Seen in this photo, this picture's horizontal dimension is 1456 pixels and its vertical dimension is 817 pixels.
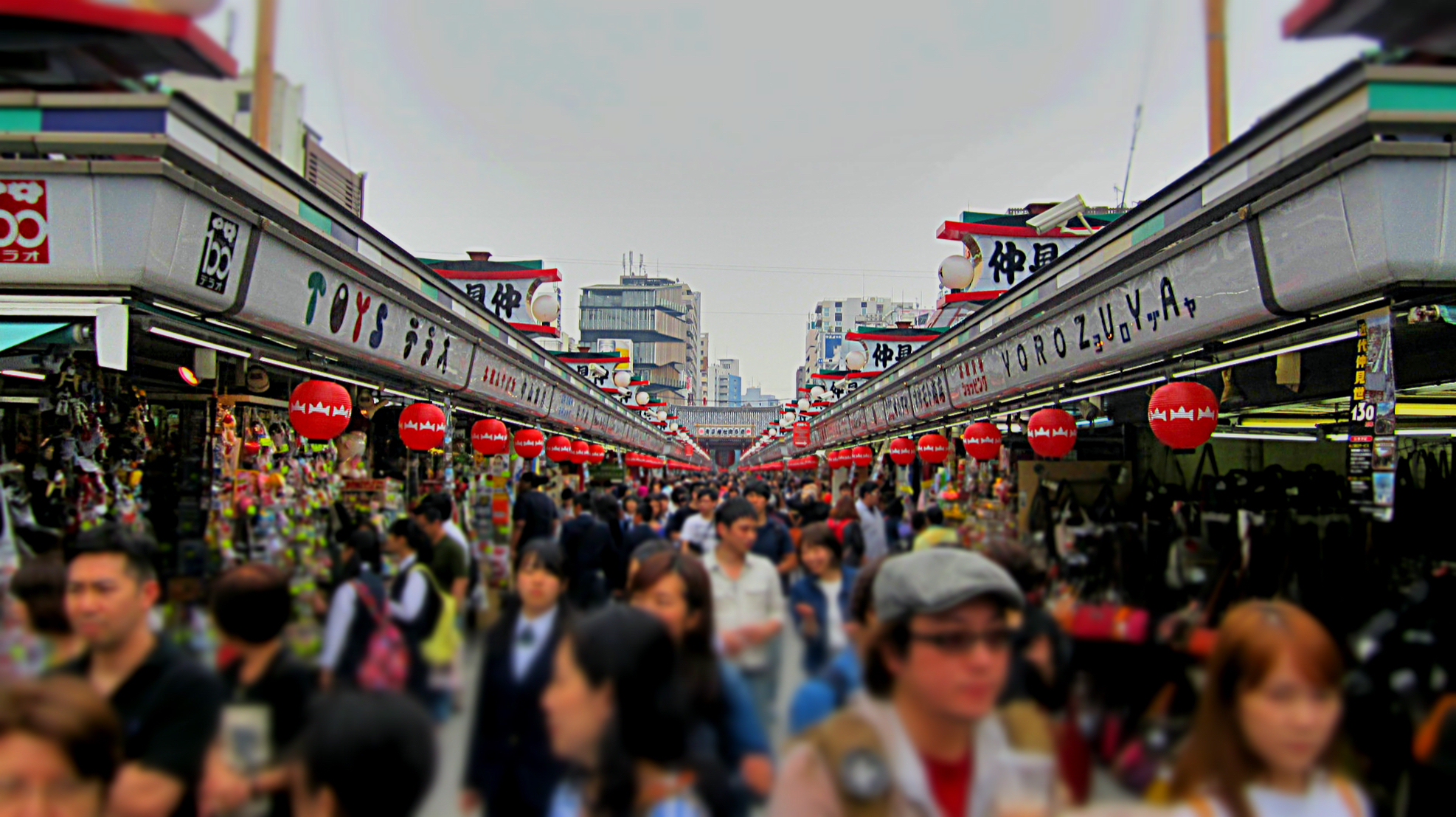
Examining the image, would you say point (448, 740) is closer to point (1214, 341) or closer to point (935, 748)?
point (935, 748)

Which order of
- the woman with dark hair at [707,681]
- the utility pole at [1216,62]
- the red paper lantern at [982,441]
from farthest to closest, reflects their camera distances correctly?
the red paper lantern at [982,441]
the utility pole at [1216,62]
the woman with dark hair at [707,681]

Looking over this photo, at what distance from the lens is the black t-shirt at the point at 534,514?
27.3 ft

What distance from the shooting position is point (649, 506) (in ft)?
31.8

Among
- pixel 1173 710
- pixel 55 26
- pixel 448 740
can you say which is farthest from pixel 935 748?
pixel 55 26

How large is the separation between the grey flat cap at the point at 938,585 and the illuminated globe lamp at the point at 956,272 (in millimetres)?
12779

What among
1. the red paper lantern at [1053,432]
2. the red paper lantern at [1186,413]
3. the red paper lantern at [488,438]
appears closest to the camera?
the red paper lantern at [1186,413]

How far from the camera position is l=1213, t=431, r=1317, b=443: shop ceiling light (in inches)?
448

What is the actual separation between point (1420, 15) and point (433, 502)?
614 centimetres

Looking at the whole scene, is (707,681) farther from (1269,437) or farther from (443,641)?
(1269,437)

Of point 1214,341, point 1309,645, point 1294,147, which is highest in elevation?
point 1294,147

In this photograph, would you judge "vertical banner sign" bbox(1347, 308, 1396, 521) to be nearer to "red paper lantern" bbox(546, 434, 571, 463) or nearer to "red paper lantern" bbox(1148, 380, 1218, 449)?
"red paper lantern" bbox(1148, 380, 1218, 449)

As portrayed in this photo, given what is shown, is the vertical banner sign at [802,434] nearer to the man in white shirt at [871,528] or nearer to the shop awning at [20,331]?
the man in white shirt at [871,528]

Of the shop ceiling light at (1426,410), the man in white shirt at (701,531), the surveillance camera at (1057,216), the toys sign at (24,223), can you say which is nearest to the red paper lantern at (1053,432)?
the shop ceiling light at (1426,410)

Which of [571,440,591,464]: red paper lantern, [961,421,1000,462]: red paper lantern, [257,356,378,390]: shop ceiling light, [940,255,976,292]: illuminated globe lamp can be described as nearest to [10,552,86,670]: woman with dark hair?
[257,356,378,390]: shop ceiling light
